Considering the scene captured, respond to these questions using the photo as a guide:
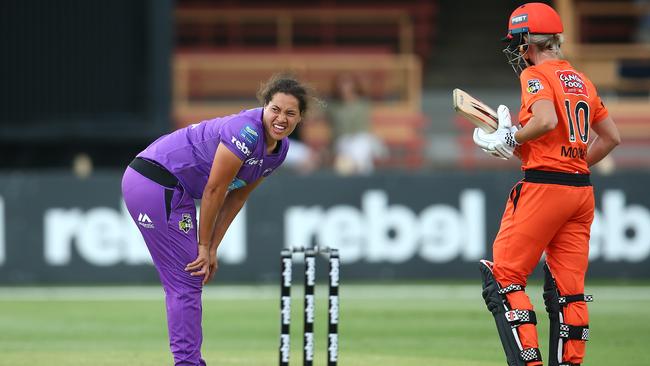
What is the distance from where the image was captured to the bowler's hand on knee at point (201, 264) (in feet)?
21.8

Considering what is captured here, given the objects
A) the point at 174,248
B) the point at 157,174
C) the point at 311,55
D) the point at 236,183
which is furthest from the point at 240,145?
the point at 311,55

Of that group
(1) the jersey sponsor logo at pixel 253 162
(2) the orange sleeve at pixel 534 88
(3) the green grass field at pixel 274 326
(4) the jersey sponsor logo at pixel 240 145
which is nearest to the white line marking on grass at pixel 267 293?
(3) the green grass field at pixel 274 326

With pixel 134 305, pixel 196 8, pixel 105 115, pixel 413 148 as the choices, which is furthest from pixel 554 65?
pixel 196 8

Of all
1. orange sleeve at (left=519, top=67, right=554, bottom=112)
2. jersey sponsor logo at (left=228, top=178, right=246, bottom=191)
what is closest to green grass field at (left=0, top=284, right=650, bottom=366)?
jersey sponsor logo at (left=228, top=178, right=246, bottom=191)

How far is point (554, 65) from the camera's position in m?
6.90

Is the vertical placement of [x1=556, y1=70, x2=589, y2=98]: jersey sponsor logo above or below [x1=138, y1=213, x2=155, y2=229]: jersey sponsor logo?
above

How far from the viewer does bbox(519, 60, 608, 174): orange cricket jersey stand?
6.79m

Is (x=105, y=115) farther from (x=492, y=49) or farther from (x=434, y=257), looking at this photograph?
(x=492, y=49)

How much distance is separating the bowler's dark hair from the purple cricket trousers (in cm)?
77

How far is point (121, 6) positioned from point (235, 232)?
11.8ft

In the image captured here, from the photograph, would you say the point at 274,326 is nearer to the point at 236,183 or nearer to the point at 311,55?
the point at 236,183

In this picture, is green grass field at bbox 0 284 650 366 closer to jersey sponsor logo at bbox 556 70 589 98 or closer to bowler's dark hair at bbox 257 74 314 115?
jersey sponsor logo at bbox 556 70 589 98

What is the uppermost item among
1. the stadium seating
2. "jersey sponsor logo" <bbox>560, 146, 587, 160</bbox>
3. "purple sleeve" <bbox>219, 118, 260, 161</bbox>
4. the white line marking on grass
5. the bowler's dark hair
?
the stadium seating

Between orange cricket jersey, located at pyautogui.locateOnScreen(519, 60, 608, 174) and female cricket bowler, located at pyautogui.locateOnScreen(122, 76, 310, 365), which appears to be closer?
female cricket bowler, located at pyautogui.locateOnScreen(122, 76, 310, 365)
